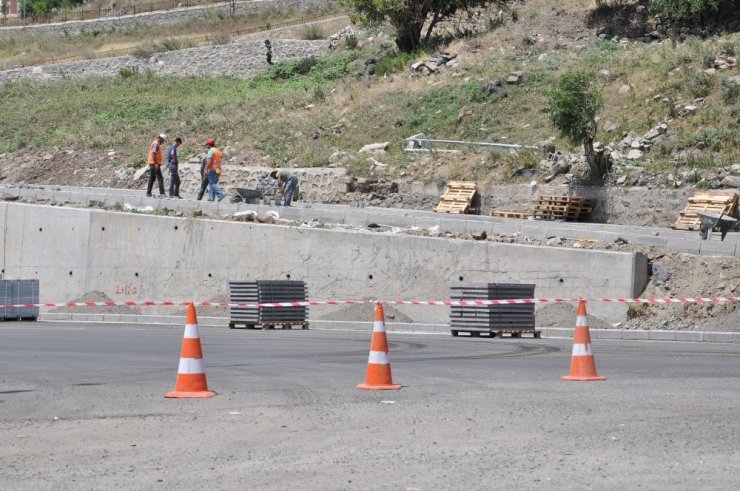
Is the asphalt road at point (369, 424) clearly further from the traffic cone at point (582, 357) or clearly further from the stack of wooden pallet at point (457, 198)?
the stack of wooden pallet at point (457, 198)

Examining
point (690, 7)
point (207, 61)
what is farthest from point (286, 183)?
point (207, 61)

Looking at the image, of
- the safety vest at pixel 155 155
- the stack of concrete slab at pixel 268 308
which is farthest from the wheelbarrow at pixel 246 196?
the stack of concrete slab at pixel 268 308

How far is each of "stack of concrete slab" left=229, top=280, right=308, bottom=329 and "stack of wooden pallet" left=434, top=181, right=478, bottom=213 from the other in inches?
435

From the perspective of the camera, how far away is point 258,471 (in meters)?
7.76

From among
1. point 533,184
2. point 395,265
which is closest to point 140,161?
point 533,184

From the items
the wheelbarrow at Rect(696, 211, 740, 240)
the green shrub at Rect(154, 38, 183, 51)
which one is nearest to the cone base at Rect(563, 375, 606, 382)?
the wheelbarrow at Rect(696, 211, 740, 240)

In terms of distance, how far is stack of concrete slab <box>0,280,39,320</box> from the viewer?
96.4 feet

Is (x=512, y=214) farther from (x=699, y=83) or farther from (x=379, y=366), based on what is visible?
(x=379, y=366)

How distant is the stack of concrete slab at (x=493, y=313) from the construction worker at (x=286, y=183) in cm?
1223

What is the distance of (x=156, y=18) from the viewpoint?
283 ft

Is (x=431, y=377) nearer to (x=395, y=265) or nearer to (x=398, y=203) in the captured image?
(x=395, y=265)

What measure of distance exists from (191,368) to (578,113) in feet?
81.5

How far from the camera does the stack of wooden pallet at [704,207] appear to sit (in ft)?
101

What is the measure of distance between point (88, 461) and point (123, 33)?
79033mm
